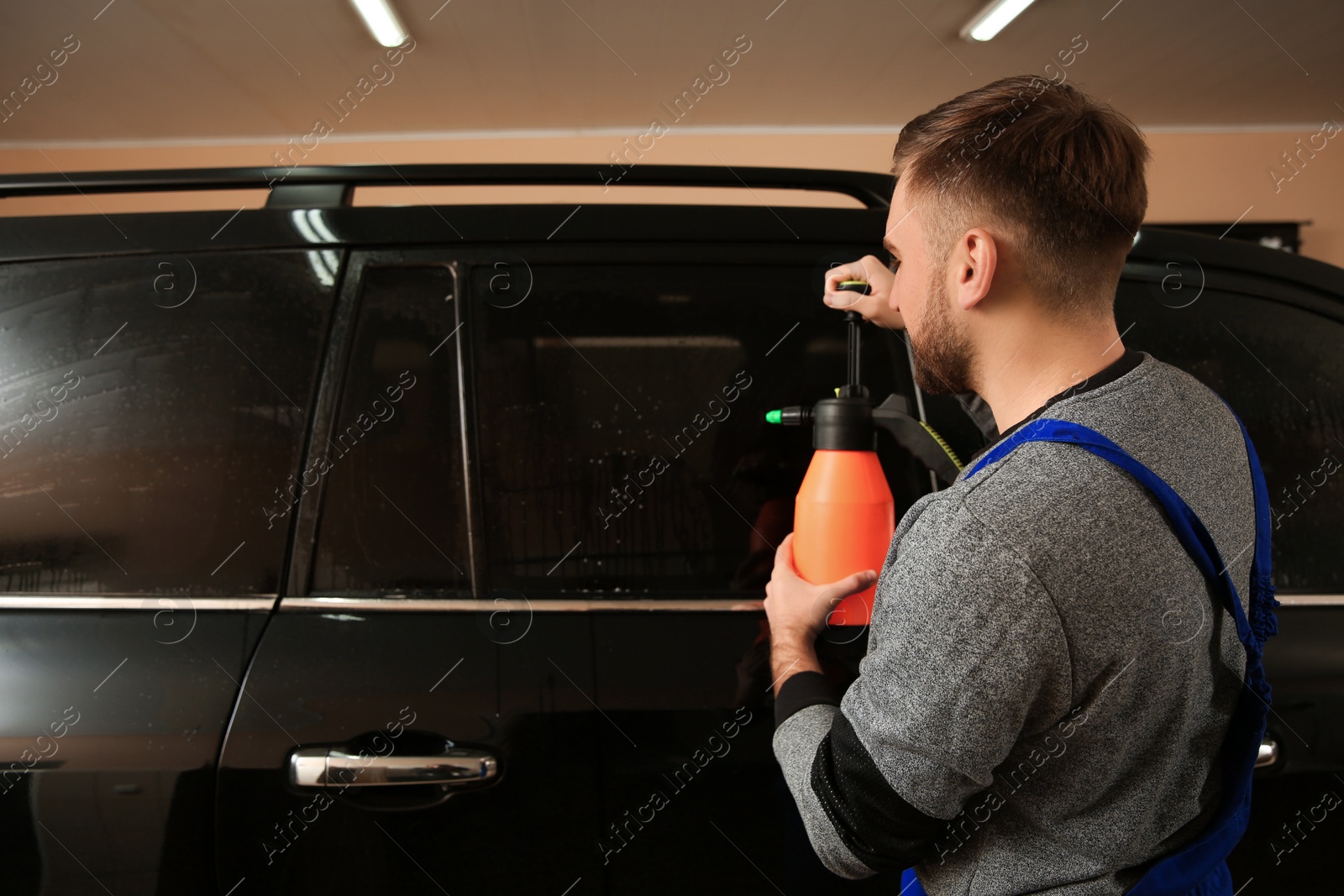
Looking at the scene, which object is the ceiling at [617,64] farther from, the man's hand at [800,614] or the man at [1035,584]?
the man's hand at [800,614]

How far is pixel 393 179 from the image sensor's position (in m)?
1.30

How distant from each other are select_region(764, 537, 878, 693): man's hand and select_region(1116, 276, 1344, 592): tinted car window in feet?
2.32

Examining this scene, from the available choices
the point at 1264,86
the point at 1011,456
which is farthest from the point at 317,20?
the point at 1264,86

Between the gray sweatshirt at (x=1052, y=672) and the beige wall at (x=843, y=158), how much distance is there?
6101mm

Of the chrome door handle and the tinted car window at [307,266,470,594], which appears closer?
the chrome door handle

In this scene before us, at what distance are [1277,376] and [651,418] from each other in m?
1.02

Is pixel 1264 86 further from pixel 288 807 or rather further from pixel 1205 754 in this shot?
pixel 288 807

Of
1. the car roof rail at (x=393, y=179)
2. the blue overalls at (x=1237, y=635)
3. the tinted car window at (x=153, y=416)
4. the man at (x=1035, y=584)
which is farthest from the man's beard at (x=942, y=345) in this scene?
the tinted car window at (x=153, y=416)

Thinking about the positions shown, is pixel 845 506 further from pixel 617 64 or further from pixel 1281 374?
pixel 617 64

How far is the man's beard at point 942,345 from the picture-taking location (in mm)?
836

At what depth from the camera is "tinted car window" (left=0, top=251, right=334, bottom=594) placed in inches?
46.4

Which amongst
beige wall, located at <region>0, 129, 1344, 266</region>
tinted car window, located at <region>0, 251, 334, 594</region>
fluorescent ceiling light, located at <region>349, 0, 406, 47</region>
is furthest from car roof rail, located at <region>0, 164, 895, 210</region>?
beige wall, located at <region>0, 129, 1344, 266</region>

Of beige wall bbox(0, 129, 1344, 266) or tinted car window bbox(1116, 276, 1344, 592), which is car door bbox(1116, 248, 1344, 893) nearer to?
tinted car window bbox(1116, 276, 1344, 592)

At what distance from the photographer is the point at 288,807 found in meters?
1.06
